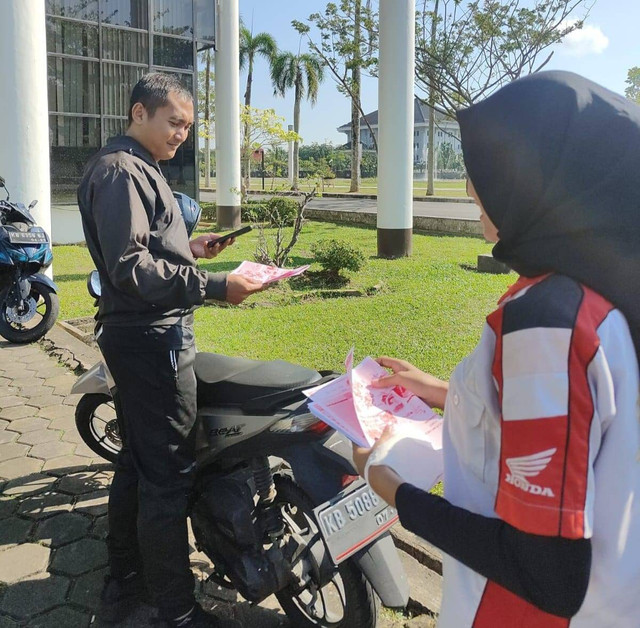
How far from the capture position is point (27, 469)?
371cm

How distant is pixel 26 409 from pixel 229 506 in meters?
2.93

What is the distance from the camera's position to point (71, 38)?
536 inches

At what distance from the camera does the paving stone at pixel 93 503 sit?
3274 mm

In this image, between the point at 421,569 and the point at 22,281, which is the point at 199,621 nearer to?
the point at 421,569

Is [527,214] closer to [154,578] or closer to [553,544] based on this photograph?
[553,544]

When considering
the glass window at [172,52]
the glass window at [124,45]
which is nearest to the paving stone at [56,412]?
the glass window at [124,45]

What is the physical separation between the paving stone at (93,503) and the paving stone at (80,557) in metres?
0.27

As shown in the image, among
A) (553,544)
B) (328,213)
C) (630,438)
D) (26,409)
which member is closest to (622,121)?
(630,438)

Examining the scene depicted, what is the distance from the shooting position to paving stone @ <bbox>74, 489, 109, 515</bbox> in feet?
10.7

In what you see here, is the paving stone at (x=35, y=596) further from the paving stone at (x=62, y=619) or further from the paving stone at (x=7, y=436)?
the paving stone at (x=7, y=436)

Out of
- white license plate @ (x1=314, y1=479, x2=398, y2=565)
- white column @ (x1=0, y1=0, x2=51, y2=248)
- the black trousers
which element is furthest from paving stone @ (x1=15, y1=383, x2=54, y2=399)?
white license plate @ (x1=314, y1=479, x2=398, y2=565)

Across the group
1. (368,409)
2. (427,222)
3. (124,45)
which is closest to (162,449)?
(368,409)

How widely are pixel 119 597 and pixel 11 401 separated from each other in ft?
9.04

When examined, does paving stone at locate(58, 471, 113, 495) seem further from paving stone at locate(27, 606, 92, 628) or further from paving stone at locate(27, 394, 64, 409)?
paving stone at locate(27, 394, 64, 409)
